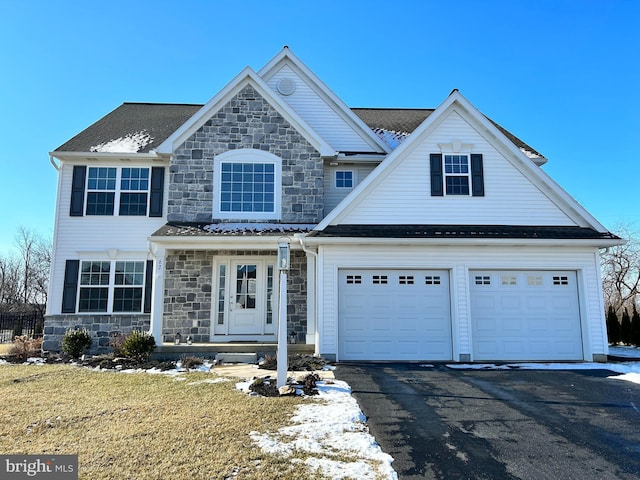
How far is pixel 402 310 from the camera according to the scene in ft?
35.8

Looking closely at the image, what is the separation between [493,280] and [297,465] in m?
8.44

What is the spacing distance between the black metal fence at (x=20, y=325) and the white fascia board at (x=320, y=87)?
505 inches

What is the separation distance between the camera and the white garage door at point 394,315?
423 inches

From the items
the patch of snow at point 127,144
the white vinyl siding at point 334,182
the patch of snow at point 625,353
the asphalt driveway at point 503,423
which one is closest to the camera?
the asphalt driveway at point 503,423

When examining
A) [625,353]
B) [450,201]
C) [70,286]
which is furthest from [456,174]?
[70,286]

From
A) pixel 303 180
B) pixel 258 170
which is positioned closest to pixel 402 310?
pixel 303 180

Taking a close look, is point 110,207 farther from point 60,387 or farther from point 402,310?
point 402,310

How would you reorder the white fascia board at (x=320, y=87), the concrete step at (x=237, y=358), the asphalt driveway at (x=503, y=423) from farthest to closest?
the white fascia board at (x=320, y=87) < the concrete step at (x=237, y=358) < the asphalt driveway at (x=503, y=423)

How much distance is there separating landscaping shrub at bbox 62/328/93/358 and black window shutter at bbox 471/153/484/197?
36.7ft

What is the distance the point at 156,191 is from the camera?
1316 centimetres

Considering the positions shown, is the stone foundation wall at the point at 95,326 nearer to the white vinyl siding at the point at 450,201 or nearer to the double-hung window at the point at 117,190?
the double-hung window at the point at 117,190

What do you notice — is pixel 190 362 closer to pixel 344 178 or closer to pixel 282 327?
pixel 282 327

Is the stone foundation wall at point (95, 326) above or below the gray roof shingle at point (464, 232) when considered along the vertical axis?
below

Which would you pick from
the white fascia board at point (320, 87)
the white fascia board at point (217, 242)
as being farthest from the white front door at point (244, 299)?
the white fascia board at point (320, 87)
